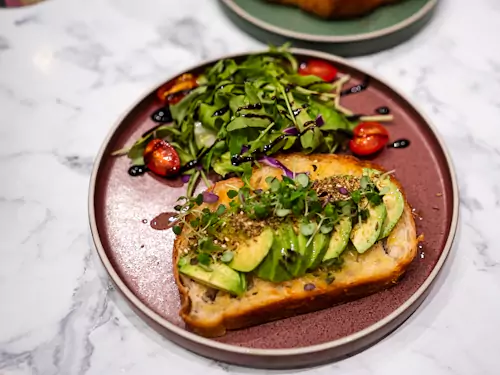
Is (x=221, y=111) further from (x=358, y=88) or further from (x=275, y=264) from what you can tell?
(x=275, y=264)

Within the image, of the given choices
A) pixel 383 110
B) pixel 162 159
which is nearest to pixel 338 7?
pixel 383 110

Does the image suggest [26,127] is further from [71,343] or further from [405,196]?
[405,196]

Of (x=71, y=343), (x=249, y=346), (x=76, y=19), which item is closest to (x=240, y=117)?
(x=249, y=346)

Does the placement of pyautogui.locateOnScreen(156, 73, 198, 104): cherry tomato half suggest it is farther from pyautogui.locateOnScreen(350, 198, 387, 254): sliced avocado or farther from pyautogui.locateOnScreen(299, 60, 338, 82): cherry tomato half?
pyautogui.locateOnScreen(350, 198, 387, 254): sliced avocado

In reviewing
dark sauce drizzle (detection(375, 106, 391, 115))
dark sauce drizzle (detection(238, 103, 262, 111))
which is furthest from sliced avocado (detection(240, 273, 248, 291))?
dark sauce drizzle (detection(375, 106, 391, 115))

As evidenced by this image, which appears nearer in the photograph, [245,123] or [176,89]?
[245,123]
